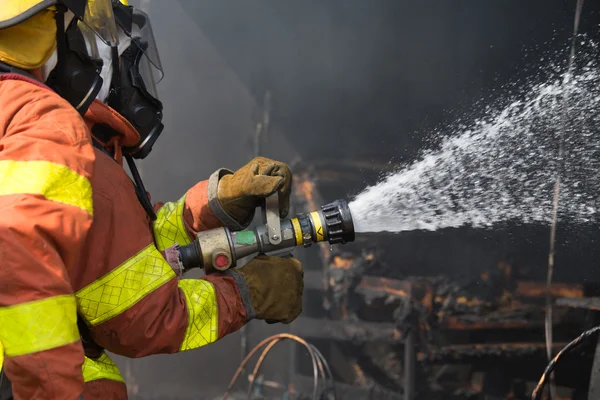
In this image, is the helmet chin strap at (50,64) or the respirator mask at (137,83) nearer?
the helmet chin strap at (50,64)

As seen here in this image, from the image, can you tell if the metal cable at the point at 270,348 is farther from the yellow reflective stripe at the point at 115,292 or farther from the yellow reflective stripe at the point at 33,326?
the yellow reflective stripe at the point at 33,326

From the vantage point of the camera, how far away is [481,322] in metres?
2.50

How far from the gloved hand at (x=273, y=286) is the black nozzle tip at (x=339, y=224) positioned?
0.57 feet

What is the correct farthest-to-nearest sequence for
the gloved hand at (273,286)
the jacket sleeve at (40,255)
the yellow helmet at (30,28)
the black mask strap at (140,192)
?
the black mask strap at (140,192) → the gloved hand at (273,286) → the yellow helmet at (30,28) → the jacket sleeve at (40,255)

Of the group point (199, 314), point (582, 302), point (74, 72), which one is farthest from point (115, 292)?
point (582, 302)

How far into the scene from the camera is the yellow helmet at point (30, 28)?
1.53 m

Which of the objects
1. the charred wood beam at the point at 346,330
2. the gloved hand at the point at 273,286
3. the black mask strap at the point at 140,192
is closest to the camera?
the gloved hand at the point at 273,286

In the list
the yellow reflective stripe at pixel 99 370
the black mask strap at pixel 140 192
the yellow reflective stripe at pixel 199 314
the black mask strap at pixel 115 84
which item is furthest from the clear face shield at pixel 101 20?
the yellow reflective stripe at pixel 99 370

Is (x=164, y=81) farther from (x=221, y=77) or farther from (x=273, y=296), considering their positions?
(x=273, y=296)

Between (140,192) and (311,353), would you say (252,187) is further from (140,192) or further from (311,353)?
(311,353)

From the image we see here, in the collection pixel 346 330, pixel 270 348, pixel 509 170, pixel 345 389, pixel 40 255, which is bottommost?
pixel 345 389

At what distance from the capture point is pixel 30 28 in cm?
162

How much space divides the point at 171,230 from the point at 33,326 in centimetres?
114

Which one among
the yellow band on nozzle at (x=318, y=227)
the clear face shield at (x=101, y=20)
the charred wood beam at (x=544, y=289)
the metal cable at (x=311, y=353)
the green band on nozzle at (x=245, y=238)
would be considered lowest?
the metal cable at (x=311, y=353)
